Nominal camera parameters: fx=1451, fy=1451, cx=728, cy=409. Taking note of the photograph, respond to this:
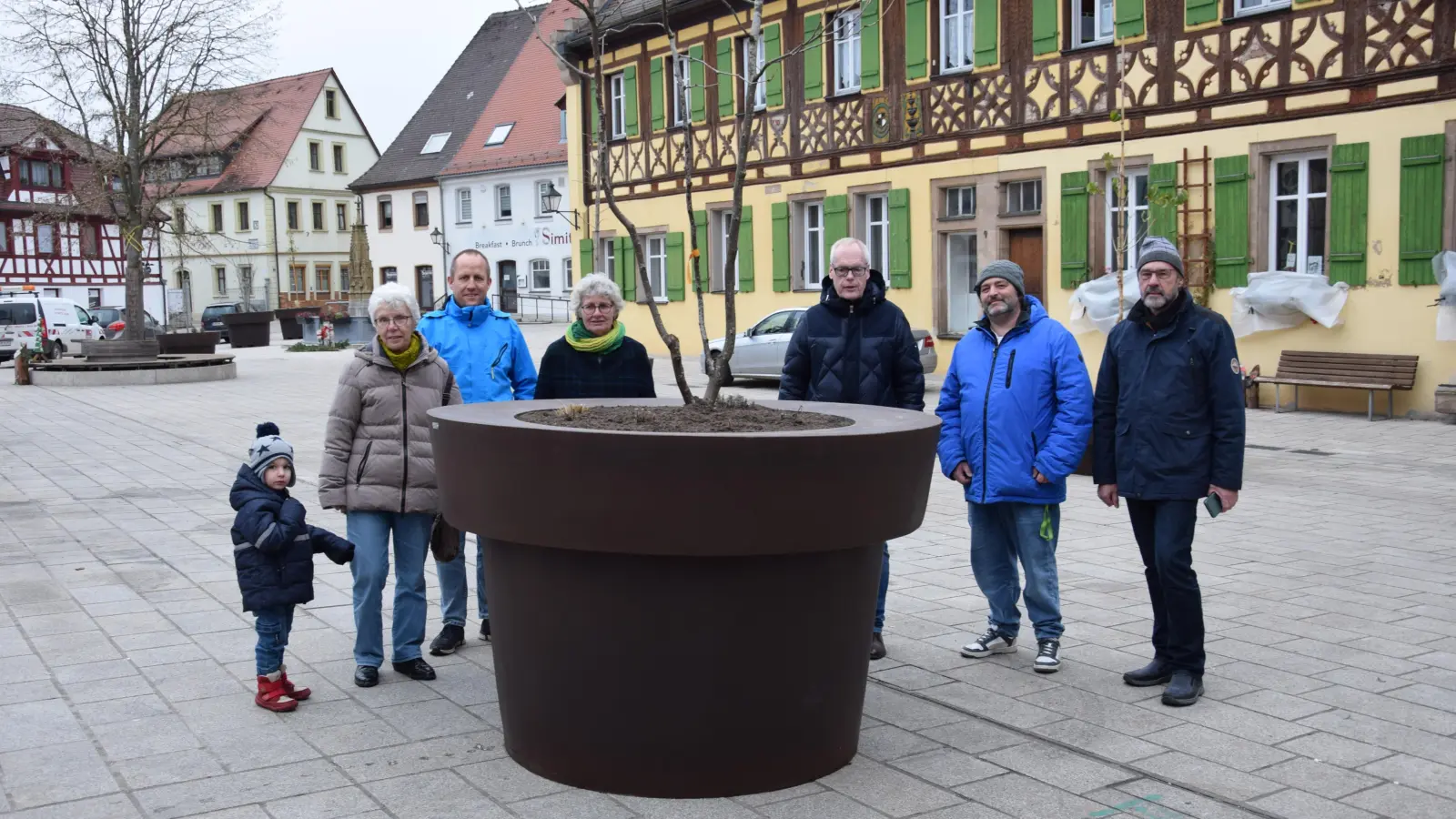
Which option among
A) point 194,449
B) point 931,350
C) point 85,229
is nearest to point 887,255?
point 931,350

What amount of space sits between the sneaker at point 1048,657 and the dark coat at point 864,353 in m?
1.07

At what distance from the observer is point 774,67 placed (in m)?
24.3

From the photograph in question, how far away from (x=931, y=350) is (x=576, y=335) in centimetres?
1543

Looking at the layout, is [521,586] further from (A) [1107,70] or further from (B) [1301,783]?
(A) [1107,70]

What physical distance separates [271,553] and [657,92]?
2369cm

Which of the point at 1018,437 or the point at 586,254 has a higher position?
the point at 586,254

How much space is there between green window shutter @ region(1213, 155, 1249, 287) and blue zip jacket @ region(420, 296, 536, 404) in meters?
13.0

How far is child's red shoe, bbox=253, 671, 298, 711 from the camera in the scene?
515 centimetres

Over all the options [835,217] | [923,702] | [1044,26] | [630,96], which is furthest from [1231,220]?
[630,96]

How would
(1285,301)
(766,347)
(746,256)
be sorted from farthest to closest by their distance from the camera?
(746,256), (766,347), (1285,301)

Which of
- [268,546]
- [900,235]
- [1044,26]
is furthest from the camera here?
[900,235]

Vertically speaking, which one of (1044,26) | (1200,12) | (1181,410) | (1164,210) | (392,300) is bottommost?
(1181,410)

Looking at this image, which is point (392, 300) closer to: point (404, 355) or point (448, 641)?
point (404, 355)

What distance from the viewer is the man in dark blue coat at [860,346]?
590 cm
